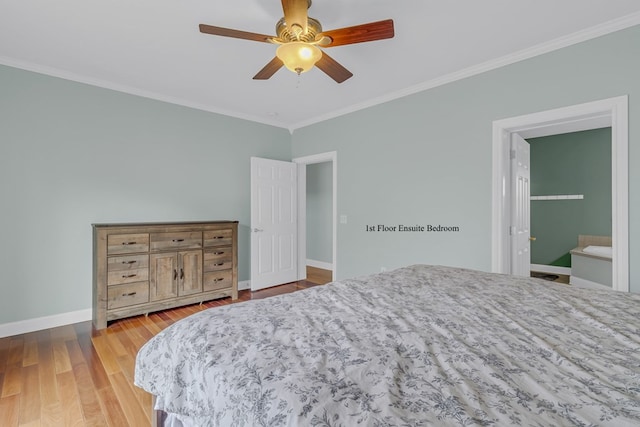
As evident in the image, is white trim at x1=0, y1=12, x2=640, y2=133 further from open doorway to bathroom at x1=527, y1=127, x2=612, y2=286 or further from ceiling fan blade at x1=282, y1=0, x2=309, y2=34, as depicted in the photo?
open doorway to bathroom at x1=527, y1=127, x2=612, y2=286

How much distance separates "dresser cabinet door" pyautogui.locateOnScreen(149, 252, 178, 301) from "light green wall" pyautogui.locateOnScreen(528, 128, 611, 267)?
5.88 metres

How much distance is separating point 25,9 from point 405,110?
10.9 feet

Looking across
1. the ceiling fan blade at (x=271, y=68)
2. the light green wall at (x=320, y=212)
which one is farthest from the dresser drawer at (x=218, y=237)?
the light green wall at (x=320, y=212)

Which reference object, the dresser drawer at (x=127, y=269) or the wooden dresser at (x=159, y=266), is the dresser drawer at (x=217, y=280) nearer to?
the wooden dresser at (x=159, y=266)

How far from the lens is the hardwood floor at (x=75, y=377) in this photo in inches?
68.6

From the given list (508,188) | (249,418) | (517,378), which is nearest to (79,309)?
(249,418)

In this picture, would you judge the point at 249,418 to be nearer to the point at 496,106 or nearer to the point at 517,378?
the point at 517,378

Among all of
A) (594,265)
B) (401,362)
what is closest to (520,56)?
(401,362)

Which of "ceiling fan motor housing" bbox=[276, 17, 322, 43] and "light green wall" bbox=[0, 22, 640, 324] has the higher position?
"ceiling fan motor housing" bbox=[276, 17, 322, 43]

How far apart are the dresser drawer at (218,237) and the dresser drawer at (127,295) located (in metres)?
0.78

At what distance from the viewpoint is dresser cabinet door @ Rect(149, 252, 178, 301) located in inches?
129

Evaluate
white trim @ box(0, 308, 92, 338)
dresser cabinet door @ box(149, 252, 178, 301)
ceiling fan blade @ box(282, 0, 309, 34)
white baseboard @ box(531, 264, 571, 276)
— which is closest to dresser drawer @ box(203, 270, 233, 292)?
dresser cabinet door @ box(149, 252, 178, 301)

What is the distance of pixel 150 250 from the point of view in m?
3.25

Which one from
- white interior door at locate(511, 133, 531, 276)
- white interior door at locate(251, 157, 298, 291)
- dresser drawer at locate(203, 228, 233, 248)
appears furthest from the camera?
white interior door at locate(251, 157, 298, 291)
